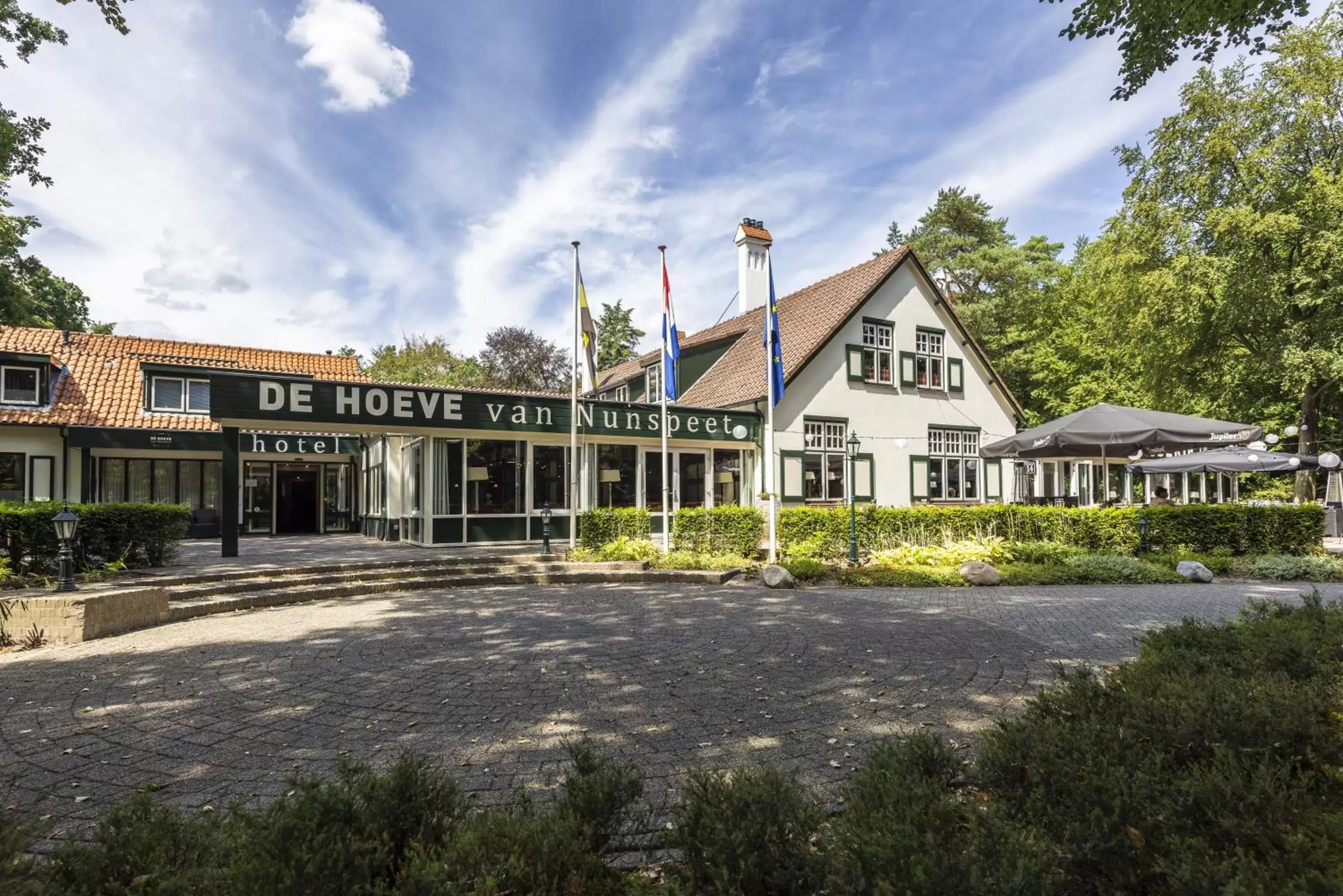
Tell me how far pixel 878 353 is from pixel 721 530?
10.3 m

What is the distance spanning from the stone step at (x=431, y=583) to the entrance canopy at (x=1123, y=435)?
298 inches

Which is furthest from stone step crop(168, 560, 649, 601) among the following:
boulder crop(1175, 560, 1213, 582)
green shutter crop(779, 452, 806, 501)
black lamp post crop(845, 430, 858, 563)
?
boulder crop(1175, 560, 1213, 582)

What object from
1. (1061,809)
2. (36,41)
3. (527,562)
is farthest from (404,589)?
(36,41)

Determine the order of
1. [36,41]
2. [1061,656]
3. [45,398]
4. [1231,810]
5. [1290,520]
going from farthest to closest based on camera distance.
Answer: [45,398], [1290,520], [36,41], [1061,656], [1231,810]

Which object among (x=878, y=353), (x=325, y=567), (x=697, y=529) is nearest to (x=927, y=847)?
(x=325, y=567)

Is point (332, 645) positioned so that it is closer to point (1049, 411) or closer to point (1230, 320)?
point (1230, 320)

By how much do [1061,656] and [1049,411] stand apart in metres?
33.3

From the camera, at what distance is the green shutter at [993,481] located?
22688 millimetres

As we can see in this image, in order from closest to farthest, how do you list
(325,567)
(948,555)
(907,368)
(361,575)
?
(361,575), (325,567), (948,555), (907,368)

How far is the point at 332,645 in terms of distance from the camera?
22.3 feet

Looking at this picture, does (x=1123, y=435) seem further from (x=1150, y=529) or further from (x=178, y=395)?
(x=178, y=395)

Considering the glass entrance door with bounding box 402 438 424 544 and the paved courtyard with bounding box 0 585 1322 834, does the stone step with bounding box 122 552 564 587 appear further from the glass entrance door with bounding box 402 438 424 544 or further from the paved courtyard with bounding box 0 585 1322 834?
the glass entrance door with bounding box 402 438 424 544

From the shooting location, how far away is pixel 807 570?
436 inches

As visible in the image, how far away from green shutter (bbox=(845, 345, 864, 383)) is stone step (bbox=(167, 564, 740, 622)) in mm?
10607
